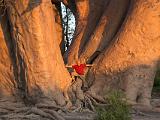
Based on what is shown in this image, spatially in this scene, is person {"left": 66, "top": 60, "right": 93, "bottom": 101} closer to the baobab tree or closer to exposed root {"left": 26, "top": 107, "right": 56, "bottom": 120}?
the baobab tree

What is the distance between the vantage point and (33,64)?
32.1 feet

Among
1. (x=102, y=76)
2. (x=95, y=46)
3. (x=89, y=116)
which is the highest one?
(x=95, y=46)

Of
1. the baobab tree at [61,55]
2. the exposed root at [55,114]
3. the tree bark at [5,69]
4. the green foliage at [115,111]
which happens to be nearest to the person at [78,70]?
the baobab tree at [61,55]

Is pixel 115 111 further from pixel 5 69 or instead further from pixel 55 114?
pixel 5 69

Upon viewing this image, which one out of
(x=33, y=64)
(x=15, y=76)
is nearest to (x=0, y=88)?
(x=15, y=76)

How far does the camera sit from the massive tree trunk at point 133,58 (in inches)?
406

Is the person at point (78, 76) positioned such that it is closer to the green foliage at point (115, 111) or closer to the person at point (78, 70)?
the person at point (78, 70)

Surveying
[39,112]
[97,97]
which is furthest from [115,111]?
[97,97]

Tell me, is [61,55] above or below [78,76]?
above

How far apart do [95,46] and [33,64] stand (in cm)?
237

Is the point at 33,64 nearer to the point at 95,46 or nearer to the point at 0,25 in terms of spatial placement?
the point at 0,25

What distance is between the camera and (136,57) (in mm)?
10352

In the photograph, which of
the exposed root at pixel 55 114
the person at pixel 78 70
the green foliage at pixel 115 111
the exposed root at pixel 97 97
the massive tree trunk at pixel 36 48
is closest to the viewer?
the green foliage at pixel 115 111

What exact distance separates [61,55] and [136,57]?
5.59 ft
